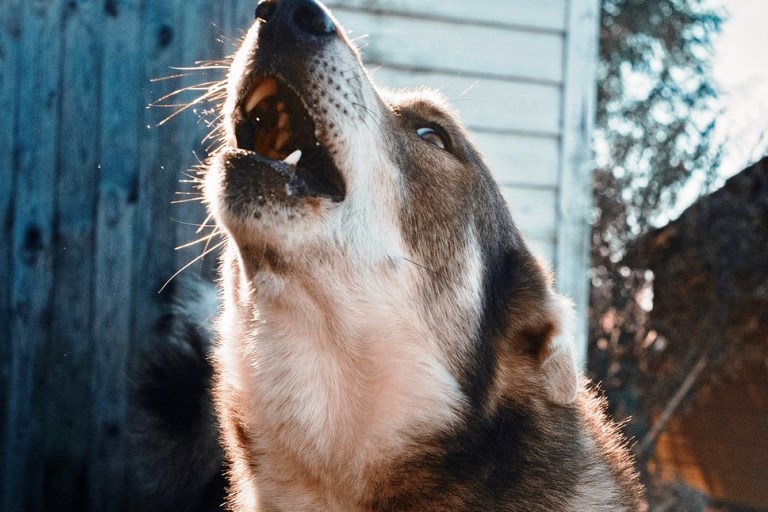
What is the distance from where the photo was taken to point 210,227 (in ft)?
13.2

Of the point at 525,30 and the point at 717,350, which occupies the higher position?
the point at 525,30

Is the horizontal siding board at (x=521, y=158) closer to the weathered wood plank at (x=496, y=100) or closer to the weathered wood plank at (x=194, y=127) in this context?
the weathered wood plank at (x=496, y=100)

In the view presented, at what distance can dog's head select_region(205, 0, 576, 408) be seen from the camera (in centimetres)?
206

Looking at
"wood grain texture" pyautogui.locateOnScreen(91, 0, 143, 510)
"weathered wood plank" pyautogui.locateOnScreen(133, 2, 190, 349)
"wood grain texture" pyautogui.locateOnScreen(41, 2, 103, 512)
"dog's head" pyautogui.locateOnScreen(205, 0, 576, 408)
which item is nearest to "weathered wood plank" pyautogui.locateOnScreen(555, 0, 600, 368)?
"dog's head" pyautogui.locateOnScreen(205, 0, 576, 408)

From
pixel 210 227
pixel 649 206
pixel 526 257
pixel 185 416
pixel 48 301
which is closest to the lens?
pixel 526 257

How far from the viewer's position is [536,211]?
4.55 meters

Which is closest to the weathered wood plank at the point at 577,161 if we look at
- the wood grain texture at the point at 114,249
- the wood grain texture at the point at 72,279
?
the wood grain texture at the point at 114,249

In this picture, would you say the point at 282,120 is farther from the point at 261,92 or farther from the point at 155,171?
the point at 155,171

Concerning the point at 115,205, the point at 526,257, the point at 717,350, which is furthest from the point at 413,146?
the point at 717,350

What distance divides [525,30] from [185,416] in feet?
9.49

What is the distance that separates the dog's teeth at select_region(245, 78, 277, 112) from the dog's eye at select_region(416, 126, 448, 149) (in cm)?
55

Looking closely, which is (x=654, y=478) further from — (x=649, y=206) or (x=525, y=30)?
(x=525, y=30)

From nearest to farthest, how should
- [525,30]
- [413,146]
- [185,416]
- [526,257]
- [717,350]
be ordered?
[413,146], [526,257], [185,416], [525,30], [717,350]

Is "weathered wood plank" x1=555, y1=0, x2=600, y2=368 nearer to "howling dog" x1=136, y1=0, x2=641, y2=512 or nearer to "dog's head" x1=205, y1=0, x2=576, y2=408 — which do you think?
"dog's head" x1=205, y1=0, x2=576, y2=408
